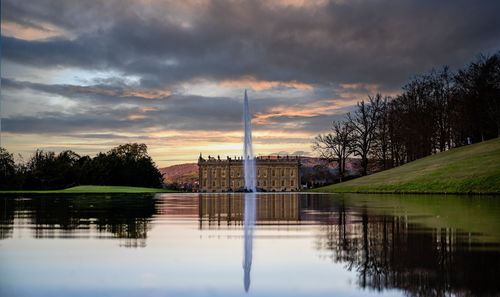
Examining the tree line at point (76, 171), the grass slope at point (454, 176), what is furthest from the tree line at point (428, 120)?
the tree line at point (76, 171)

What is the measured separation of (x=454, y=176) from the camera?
136ft

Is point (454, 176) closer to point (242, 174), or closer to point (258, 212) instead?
point (258, 212)

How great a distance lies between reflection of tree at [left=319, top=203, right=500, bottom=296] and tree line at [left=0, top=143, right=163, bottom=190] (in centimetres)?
7916

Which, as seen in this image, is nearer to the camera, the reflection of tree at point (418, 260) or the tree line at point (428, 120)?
the reflection of tree at point (418, 260)

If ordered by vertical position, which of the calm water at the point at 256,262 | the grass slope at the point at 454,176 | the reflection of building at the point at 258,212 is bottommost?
the reflection of building at the point at 258,212

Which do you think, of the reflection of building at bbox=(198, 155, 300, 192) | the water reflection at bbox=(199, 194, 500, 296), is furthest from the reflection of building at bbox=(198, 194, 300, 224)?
the reflection of building at bbox=(198, 155, 300, 192)

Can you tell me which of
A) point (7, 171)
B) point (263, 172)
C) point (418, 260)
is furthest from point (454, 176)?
point (263, 172)

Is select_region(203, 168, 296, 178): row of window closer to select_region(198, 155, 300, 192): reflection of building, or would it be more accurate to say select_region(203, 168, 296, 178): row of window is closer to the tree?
select_region(198, 155, 300, 192): reflection of building

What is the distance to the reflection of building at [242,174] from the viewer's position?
17338cm

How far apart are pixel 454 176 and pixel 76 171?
77.7 metres

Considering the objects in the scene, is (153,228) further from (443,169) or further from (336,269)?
(443,169)

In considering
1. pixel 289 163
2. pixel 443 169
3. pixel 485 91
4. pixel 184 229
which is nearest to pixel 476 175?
pixel 443 169

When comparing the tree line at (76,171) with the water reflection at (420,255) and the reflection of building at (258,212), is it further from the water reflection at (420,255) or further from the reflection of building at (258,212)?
the water reflection at (420,255)

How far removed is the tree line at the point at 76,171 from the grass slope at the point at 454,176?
57022mm
